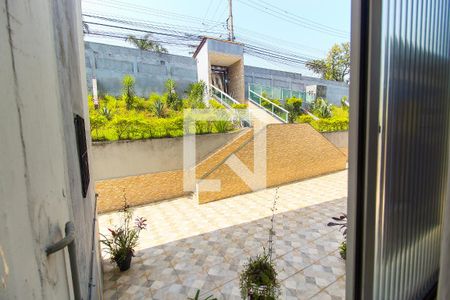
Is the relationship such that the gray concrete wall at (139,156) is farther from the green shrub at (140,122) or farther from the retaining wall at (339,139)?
Result: the retaining wall at (339,139)

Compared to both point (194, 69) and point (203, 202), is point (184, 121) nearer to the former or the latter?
point (203, 202)

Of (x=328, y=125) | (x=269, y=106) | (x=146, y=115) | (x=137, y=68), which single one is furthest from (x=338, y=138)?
(x=137, y=68)

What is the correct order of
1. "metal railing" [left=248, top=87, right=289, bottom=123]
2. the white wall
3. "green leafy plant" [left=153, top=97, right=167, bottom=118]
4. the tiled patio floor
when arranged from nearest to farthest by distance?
the tiled patio floor → "green leafy plant" [left=153, top=97, right=167, bottom=118] → "metal railing" [left=248, top=87, right=289, bottom=123] → the white wall

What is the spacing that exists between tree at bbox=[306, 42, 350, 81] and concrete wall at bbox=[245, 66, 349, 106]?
5048 millimetres

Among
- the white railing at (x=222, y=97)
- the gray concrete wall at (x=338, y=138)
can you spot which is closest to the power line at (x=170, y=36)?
the white railing at (x=222, y=97)

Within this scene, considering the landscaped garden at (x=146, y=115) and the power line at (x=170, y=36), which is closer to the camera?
the landscaped garden at (x=146, y=115)

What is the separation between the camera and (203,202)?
6797 millimetres

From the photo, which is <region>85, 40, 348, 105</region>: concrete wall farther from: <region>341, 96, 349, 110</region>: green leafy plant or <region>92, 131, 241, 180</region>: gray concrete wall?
<region>341, 96, 349, 110</region>: green leafy plant

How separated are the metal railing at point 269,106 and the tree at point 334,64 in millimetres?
11342

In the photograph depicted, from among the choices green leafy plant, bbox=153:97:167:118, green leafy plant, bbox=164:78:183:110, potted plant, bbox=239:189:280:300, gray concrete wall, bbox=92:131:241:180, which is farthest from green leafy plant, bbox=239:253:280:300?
green leafy plant, bbox=164:78:183:110

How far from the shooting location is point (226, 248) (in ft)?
13.8

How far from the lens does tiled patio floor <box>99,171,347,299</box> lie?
319cm

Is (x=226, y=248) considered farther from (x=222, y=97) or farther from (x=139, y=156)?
(x=222, y=97)

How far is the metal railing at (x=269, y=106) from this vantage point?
11439mm
